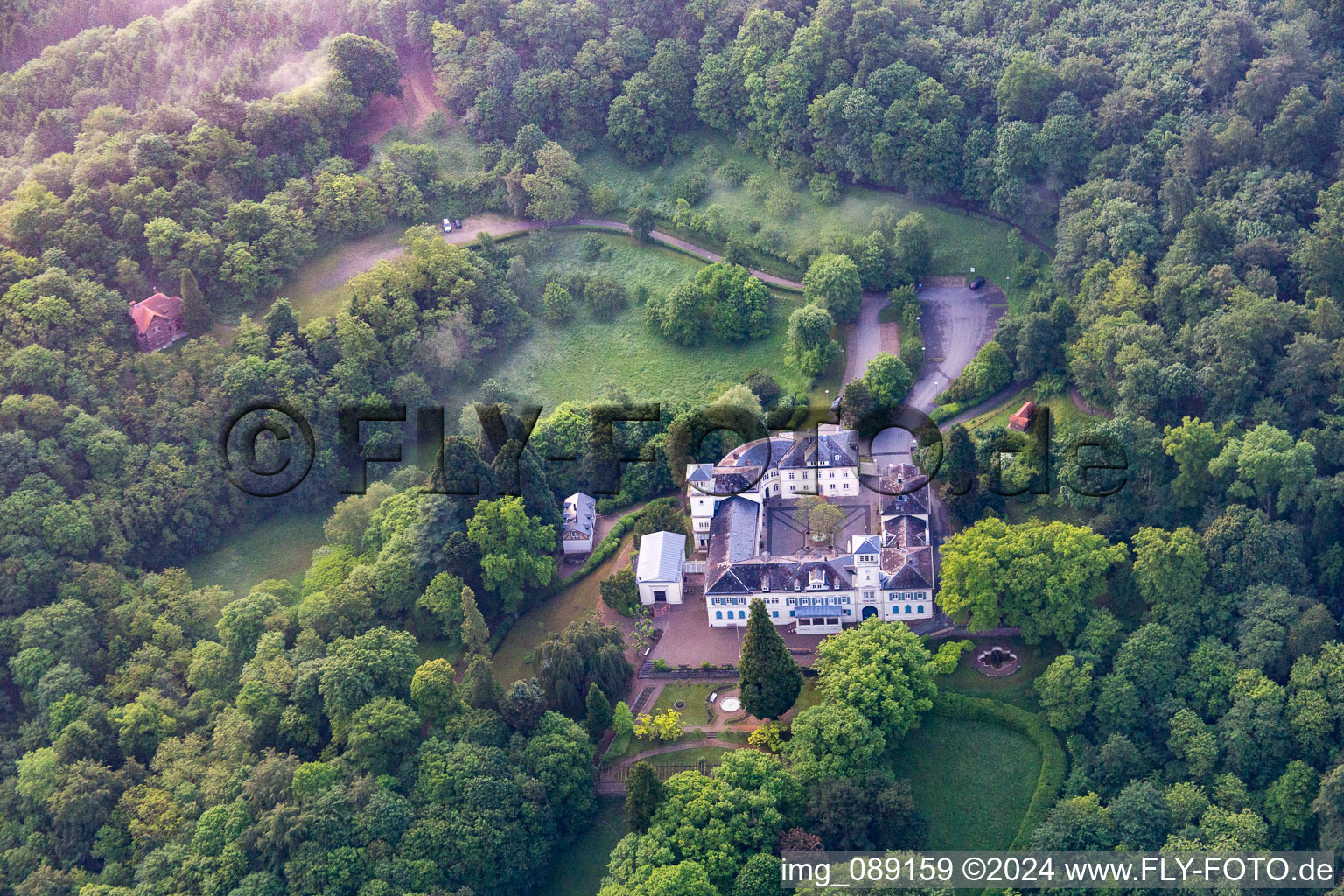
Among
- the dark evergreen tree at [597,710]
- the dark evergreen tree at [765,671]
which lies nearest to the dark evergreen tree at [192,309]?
the dark evergreen tree at [597,710]

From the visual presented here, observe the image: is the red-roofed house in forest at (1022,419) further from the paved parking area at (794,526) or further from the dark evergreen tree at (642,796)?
the dark evergreen tree at (642,796)

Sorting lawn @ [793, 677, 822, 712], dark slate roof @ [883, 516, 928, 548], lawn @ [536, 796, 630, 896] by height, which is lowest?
lawn @ [536, 796, 630, 896]

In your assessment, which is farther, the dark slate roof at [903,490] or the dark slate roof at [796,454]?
the dark slate roof at [796,454]

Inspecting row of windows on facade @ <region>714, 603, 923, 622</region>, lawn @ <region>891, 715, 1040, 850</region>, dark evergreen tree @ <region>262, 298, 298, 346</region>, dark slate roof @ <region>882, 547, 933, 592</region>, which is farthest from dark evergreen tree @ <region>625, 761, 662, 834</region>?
dark evergreen tree @ <region>262, 298, 298, 346</region>

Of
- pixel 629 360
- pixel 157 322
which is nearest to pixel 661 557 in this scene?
pixel 629 360

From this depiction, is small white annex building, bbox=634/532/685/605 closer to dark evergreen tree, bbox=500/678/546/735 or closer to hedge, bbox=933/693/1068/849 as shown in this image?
dark evergreen tree, bbox=500/678/546/735

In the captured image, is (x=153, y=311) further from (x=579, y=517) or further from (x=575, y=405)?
(x=579, y=517)
